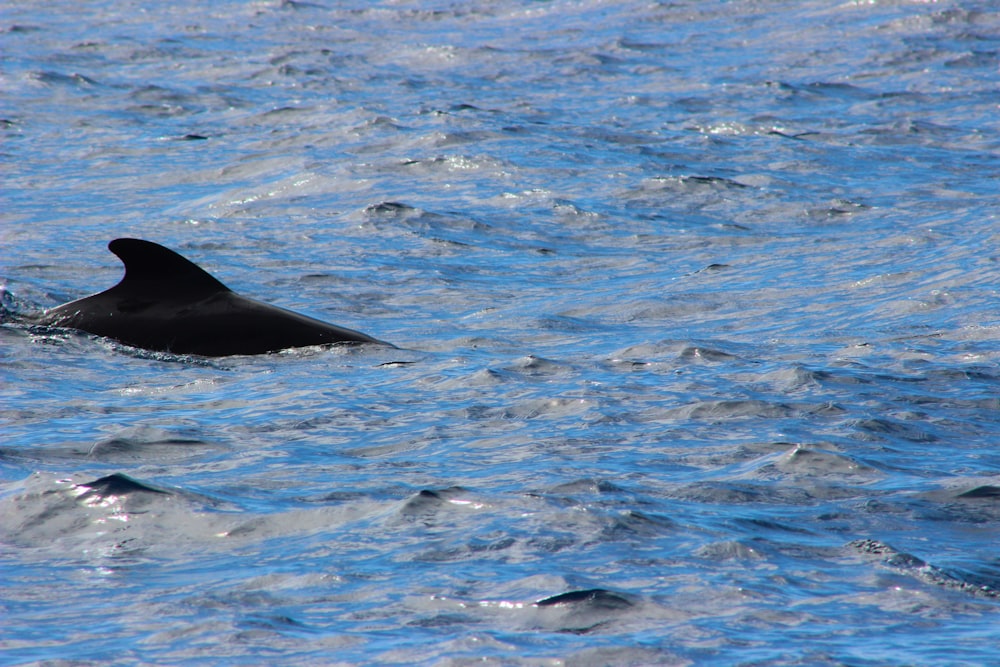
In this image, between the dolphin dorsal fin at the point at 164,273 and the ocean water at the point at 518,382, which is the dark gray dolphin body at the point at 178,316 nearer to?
the dolphin dorsal fin at the point at 164,273

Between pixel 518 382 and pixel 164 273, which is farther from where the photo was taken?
Answer: pixel 164 273

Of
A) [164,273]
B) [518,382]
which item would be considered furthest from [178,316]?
[518,382]

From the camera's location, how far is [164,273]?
10461mm

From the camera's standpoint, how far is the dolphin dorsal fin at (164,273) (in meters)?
10.4

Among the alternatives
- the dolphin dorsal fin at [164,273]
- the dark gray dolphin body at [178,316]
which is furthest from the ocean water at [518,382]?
the dolphin dorsal fin at [164,273]

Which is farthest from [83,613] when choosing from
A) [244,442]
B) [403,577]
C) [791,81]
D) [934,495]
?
[791,81]

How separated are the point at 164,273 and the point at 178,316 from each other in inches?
13.4

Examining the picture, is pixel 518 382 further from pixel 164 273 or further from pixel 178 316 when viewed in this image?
pixel 164 273

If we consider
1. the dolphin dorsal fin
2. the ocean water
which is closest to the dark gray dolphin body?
the dolphin dorsal fin

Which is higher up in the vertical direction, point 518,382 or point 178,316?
point 178,316

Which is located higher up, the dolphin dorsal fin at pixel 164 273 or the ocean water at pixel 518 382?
the dolphin dorsal fin at pixel 164 273

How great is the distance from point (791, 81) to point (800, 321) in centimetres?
1440

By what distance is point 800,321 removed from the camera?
1191cm

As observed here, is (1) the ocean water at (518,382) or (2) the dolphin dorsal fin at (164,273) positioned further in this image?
(2) the dolphin dorsal fin at (164,273)
